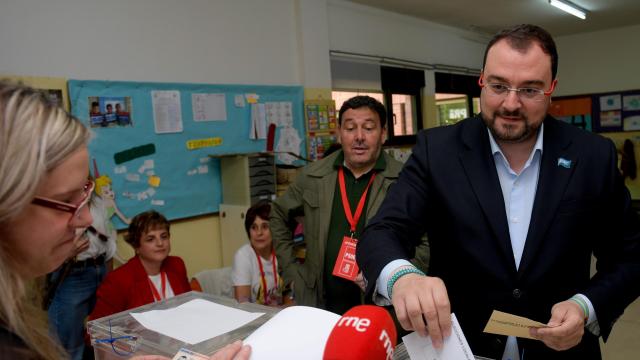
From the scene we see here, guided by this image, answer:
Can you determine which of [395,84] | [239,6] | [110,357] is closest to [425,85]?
[395,84]

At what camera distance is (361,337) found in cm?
65

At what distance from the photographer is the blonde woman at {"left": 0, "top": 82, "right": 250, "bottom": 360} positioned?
66cm

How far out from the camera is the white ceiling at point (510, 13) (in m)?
6.26

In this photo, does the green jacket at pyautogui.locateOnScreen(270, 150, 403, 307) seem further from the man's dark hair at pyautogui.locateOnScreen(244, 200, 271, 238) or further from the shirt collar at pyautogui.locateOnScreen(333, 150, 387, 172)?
the man's dark hair at pyautogui.locateOnScreen(244, 200, 271, 238)

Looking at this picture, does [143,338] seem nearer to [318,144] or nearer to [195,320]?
[195,320]

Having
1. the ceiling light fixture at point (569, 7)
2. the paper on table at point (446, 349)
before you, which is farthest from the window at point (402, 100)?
the paper on table at point (446, 349)

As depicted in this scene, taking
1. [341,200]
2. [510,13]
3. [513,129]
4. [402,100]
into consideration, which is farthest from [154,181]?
[510,13]

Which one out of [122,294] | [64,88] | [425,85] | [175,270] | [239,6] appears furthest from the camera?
[425,85]

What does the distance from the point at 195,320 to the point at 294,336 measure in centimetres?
51

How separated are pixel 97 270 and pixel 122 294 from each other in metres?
0.59

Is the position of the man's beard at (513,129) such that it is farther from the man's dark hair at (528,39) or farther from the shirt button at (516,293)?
the shirt button at (516,293)

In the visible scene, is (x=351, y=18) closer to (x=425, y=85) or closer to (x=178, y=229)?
(x=425, y=85)

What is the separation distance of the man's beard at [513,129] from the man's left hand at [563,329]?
16.9 inches

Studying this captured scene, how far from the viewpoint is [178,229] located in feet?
13.4
